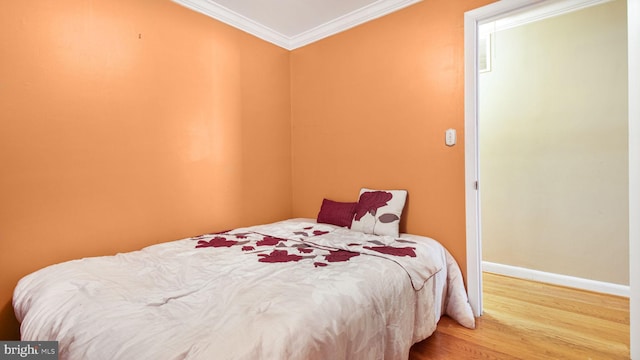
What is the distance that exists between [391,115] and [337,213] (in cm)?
96

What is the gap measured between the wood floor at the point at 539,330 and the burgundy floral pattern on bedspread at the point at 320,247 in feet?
1.50

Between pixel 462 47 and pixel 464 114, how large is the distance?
49 centimetres

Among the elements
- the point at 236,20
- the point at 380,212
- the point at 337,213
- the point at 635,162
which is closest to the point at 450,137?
the point at 380,212

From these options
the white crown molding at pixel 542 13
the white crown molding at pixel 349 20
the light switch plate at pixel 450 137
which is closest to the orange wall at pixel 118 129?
the white crown molding at pixel 349 20

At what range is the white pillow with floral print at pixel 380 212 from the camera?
84.8 inches

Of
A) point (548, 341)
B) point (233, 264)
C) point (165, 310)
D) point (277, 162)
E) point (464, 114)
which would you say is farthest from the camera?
point (277, 162)

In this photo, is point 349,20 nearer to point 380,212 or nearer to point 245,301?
point 380,212

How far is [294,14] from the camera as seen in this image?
2.59m

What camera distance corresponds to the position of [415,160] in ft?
7.63

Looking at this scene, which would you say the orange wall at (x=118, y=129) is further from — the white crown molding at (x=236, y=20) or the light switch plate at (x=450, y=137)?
the light switch plate at (x=450, y=137)

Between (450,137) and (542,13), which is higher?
(542,13)

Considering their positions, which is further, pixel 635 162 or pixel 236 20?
pixel 236 20

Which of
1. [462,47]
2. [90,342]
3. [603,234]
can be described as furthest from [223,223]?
[603,234]

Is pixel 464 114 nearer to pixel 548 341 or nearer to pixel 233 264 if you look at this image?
pixel 548 341
